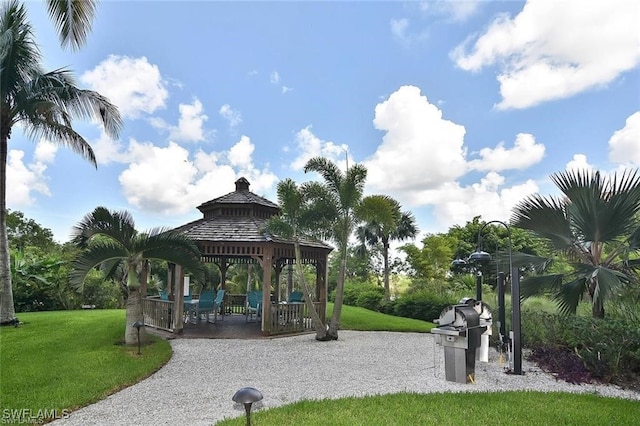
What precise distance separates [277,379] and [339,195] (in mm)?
5218

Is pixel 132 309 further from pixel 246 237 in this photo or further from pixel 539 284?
pixel 539 284

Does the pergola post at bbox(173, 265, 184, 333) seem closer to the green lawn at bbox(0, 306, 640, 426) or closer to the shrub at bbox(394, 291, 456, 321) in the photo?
the green lawn at bbox(0, 306, 640, 426)

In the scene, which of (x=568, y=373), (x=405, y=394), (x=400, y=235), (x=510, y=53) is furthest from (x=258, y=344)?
(x=400, y=235)

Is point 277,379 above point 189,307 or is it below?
below

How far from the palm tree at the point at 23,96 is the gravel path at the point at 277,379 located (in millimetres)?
5680

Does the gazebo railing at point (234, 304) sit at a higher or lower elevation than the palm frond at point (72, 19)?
lower

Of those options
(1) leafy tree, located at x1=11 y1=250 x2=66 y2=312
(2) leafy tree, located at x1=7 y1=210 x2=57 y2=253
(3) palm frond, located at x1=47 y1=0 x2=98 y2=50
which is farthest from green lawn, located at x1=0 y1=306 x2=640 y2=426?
(2) leafy tree, located at x1=7 y1=210 x2=57 y2=253

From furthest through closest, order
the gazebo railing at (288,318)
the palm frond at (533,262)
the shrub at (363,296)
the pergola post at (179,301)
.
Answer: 1. the shrub at (363,296)
2. the gazebo railing at (288,318)
3. the pergola post at (179,301)
4. the palm frond at (533,262)

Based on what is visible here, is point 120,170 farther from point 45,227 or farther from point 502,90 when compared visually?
point 45,227

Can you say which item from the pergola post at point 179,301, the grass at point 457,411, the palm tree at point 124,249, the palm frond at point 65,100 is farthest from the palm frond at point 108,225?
the grass at point 457,411

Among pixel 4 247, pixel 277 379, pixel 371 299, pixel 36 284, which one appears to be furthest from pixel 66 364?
pixel 371 299

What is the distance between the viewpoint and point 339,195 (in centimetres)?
1030

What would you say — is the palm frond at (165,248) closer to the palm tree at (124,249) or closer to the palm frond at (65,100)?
the palm tree at (124,249)

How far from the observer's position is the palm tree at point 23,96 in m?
10.1
